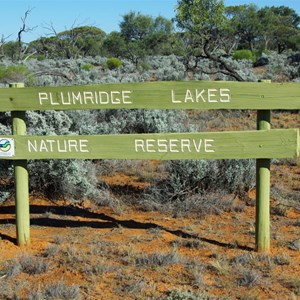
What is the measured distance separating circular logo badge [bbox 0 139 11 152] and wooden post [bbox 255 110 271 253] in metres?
2.49

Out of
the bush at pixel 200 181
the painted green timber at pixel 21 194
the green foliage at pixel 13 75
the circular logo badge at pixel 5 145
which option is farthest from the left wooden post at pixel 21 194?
the green foliage at pixel 13 75

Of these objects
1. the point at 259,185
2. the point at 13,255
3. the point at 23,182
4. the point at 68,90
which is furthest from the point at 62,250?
the point at 259,185

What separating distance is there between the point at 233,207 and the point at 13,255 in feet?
8.90

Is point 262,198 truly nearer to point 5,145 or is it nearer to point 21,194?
point 21,194

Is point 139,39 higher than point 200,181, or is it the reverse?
point 139,39

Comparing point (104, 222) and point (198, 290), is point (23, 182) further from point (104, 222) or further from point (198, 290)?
point (198, 290)

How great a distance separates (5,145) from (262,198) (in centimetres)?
262

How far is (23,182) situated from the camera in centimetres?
518

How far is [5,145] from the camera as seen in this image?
5098mm

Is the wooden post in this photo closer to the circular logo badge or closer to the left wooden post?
the left wooden post

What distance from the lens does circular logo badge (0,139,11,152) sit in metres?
5.09

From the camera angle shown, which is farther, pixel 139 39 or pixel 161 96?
pixel 139 39

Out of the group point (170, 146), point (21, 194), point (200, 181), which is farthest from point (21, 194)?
point (200, 181)

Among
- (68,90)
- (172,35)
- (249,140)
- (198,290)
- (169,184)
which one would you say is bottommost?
(198,290)
